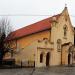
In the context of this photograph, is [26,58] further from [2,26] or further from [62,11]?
[62,11]

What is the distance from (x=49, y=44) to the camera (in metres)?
58.1

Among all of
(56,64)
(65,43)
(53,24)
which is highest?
(53,24)

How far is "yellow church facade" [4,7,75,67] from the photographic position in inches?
2172

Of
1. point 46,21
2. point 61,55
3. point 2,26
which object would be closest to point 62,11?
point 46,21

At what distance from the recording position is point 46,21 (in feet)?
213

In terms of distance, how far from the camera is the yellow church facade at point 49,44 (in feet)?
181

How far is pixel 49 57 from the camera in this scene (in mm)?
57906

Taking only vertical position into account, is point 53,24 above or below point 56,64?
above

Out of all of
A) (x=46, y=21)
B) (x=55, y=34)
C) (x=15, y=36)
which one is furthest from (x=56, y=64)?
(x=15, y=36)

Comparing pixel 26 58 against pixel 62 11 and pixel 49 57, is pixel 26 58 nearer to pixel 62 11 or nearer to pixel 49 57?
pixel 49 57

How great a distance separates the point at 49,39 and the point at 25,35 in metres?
8.92

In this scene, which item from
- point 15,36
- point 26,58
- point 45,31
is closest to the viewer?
point 26,58

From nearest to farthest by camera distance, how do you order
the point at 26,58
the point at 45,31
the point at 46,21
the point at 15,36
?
1. the point at 26,58
2. the point at 45,31
3. the point at 46,21
4. the point at 15,36

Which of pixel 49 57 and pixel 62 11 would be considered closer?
pixel 49 57
